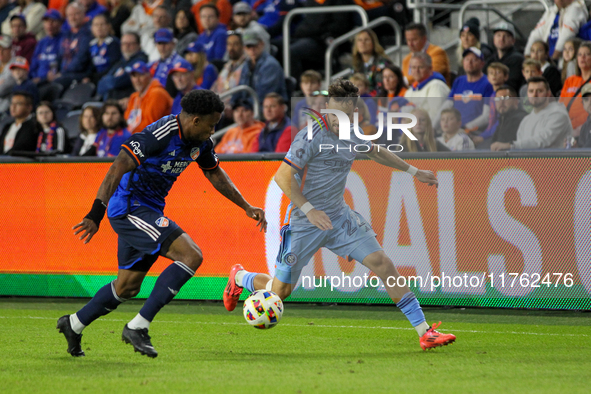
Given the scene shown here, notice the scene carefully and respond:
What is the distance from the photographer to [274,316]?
6.98m

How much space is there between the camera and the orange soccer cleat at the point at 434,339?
666 cm

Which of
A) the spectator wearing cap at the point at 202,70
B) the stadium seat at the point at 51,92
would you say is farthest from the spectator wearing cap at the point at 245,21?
the stadium seat at the point at 51,92

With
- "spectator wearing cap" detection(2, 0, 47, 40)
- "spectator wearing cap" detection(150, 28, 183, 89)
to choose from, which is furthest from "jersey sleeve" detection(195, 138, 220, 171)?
"spectator wearing cap" detection(2, 0, 47, 40)

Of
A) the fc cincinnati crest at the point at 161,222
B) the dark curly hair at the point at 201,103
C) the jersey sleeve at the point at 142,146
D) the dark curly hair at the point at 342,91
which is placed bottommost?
the fc cincinnati crest at the point at 161,222

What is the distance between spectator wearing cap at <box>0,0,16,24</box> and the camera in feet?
66.8

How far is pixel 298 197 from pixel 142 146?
4.82ft

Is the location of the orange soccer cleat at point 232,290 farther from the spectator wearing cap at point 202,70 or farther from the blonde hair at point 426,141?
the spectator wearing cap at point 202,70

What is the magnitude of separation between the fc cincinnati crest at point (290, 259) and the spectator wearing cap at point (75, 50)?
1126 cm

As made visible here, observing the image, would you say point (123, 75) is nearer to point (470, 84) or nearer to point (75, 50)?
point (75, 50)

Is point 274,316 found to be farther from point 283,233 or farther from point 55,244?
point 55,244

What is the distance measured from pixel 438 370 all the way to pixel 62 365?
288cm

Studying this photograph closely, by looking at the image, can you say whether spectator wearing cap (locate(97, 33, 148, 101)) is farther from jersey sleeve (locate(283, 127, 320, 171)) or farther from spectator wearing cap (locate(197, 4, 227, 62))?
jersey sleeve (locate(283, 127, 320, 171))

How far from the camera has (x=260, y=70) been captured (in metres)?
13.4

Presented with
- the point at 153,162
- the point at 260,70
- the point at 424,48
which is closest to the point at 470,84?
the point at 424,48
